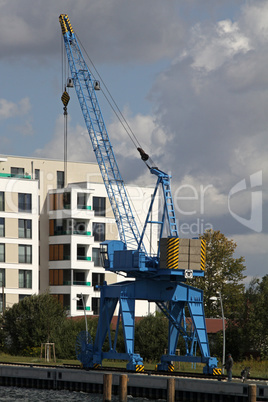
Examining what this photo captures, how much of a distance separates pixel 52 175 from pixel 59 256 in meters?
13.4

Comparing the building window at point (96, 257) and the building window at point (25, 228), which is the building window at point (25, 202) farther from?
the building window at point (96, 257)

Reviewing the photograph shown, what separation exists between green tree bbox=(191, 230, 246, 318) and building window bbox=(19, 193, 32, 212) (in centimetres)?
2260

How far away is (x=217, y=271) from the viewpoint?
3853 inches

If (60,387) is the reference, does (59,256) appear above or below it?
above

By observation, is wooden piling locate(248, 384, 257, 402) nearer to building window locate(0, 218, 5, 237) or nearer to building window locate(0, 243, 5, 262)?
building window locate(0, 243, 5, 262)

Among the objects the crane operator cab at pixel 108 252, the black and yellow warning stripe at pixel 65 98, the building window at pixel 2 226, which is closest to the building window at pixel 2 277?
the building window at pixel 2 226

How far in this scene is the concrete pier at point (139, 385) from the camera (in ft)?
152

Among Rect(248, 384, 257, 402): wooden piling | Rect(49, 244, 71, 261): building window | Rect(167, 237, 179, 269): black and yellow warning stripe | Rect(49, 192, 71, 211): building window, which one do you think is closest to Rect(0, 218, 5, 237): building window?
Rect(49, 244, 71, 261): building window

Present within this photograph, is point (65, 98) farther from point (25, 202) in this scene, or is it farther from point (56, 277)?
point (56, 277)

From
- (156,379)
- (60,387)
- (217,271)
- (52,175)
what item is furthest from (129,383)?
(52,175)

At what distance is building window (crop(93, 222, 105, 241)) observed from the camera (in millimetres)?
110375

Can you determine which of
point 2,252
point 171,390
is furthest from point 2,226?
point 171,390

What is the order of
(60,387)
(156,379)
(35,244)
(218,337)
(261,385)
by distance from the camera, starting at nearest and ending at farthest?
(261,385), (156,379), (60,387), (218,337), (35,244)

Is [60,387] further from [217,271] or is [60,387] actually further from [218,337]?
[217,271]
